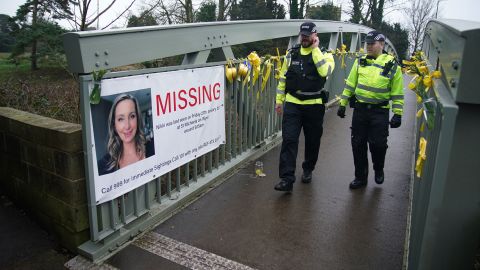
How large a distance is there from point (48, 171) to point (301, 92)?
103 inches

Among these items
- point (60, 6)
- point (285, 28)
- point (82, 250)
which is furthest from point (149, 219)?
point (60, 6)

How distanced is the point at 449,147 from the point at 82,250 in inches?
109

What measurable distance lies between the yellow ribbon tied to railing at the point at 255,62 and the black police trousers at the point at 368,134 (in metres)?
1.37

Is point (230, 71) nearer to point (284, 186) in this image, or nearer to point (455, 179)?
point (284, 186)

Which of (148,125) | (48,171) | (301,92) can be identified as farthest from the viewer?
(301,92)

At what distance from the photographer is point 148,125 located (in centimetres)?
346

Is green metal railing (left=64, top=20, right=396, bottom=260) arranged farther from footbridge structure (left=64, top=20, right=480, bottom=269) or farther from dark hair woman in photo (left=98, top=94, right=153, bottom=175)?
dark hair woman in photo (left=98, top=94, right=153, bottom=175)

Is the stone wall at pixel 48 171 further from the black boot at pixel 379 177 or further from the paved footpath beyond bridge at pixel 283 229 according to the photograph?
the black boot at pixel 379 177

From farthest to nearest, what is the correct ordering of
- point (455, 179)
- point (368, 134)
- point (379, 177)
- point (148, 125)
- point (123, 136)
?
point (379, 177) < point (368, 134) < point (148, 125) < point (123, 136) < point (455, 179)

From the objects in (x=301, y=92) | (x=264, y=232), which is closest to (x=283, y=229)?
(x=264, y=232)

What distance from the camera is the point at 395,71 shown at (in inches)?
171

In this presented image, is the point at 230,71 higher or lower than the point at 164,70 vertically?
lower

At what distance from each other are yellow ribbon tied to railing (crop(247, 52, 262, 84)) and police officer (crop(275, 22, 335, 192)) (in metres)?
0.58

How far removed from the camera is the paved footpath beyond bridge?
3242mm
